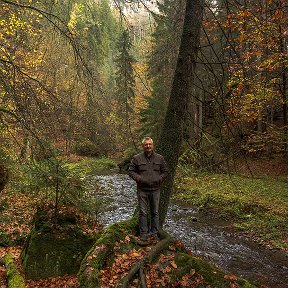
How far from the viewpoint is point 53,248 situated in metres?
7.30

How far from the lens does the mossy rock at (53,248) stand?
7043mm

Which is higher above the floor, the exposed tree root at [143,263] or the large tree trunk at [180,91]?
the large tree trunk at [180,91]

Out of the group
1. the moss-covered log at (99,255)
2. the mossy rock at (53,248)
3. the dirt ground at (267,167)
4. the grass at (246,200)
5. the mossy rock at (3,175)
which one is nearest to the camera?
the moss-covered log at (99,255)

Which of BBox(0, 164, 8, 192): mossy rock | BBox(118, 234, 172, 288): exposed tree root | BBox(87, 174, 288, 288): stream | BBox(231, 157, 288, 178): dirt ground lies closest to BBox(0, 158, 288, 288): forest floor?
BBox(0, 164, 8, 192): mossy rock

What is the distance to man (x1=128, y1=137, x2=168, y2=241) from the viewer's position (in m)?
6.54

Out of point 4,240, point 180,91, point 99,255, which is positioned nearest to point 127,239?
point 99,255

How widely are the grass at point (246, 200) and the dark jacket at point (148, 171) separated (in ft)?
11.6

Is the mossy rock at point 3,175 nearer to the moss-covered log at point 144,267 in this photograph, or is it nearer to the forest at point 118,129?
the forest at point 118,129

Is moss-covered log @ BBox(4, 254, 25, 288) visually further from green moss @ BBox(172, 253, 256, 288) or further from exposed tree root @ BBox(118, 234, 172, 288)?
green moss @ BBox(172, 253, 256, 288)

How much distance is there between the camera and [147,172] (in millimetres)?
6543

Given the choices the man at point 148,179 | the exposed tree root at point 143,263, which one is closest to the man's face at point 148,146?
the man at point 148,179

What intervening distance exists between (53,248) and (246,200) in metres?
9.28

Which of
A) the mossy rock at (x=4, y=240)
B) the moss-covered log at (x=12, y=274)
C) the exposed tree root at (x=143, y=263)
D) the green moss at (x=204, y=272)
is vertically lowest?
the mossy rock at (x=4, y=240)

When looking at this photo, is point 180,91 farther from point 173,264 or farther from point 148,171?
point 173,264
